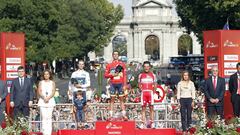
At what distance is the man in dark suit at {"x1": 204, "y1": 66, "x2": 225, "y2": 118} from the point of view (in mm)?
21062

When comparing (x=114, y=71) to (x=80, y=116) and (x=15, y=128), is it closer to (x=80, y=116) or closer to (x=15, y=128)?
(x=80, y=116)

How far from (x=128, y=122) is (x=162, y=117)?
13.6ft

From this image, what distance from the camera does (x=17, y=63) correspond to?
24.0 m

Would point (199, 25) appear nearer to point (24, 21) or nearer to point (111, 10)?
point (24, 21)

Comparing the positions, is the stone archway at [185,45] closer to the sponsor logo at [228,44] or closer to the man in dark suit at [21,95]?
the sponsor logo at [228,44]

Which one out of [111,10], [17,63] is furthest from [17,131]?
[111,10]

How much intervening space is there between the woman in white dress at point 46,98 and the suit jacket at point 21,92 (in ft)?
3.76

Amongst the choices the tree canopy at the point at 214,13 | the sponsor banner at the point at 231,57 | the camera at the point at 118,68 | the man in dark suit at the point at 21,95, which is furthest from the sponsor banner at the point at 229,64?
the tree canopy at the point at 214,13

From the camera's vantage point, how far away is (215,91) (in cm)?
2120

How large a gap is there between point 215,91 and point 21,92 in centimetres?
569

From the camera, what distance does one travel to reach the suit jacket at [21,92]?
69.1ft

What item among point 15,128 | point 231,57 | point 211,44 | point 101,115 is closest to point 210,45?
point 211,44

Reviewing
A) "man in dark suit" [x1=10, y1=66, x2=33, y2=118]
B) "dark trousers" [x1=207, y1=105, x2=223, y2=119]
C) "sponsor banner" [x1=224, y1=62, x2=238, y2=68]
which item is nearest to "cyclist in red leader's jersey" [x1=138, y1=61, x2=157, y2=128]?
"dark trousers" [x1=207, y1=105, x2=223, y2=119]

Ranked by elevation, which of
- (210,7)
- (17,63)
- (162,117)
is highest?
(210,7)
